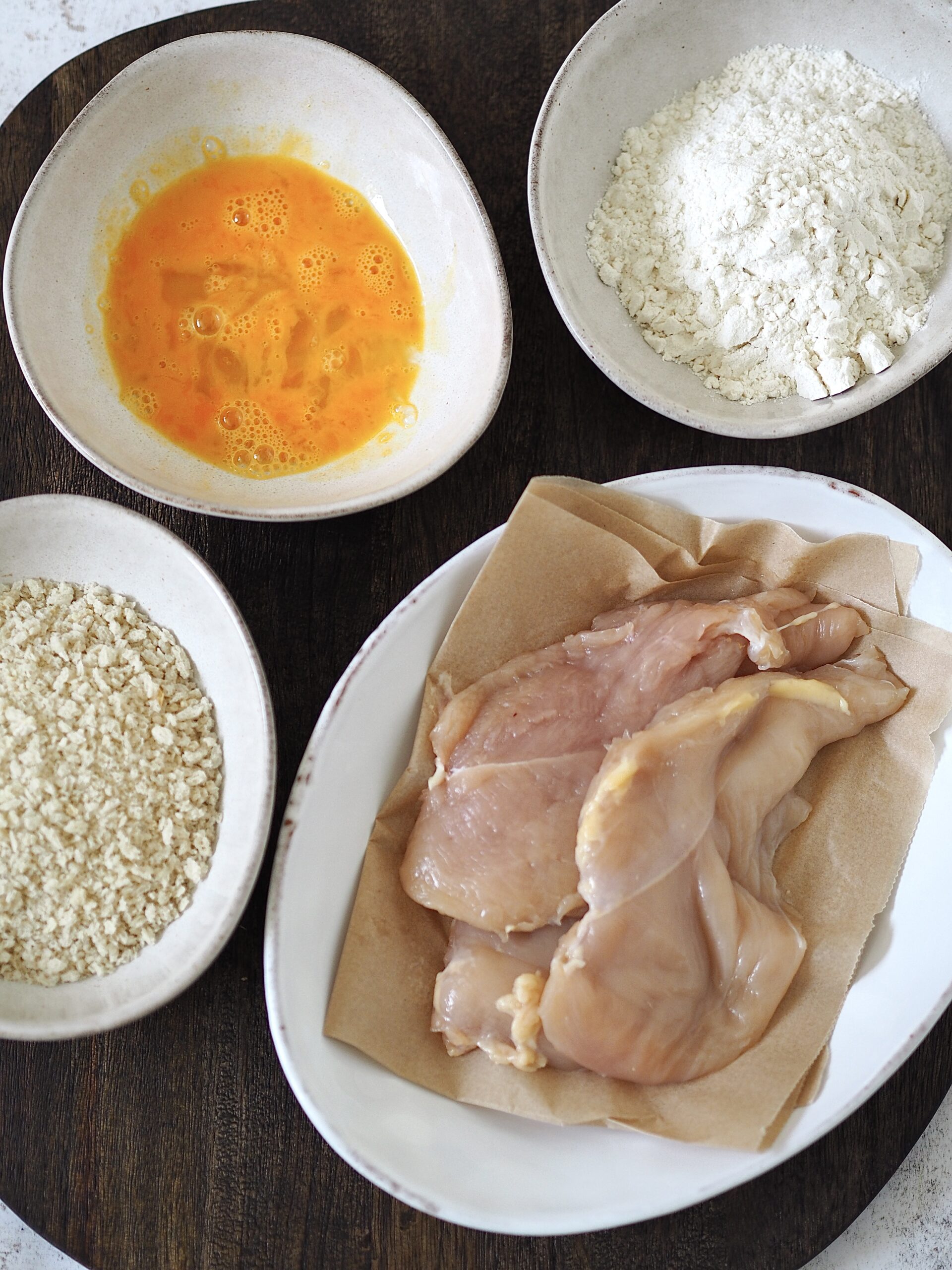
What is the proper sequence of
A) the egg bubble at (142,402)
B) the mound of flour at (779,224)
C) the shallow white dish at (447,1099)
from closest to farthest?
the shallow white dish at (447,1099) < the mound of flour at (779,224) < the egg bubble at (142,402)

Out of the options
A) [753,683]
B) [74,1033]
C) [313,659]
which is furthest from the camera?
[313,659]

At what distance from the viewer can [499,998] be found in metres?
1.40

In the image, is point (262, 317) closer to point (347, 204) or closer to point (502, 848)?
point (347, 204)

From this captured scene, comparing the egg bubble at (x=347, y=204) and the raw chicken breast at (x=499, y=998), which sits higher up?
the egg bubble at (x=347, y=204)

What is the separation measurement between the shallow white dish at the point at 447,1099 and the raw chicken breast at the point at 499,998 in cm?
11

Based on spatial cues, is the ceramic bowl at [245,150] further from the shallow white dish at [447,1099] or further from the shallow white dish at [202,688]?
the shallow white dish at [447,1099]

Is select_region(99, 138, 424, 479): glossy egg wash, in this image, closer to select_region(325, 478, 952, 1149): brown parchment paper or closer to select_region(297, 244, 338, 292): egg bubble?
select_region(297, 244, 338, 292): egg bubble

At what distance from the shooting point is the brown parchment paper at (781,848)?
4.63 ft

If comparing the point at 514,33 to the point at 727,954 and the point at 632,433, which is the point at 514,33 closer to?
the point at 632,433

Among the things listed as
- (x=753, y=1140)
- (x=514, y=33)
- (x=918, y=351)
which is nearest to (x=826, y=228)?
(x=918, y=351)

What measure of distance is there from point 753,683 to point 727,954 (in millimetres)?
386

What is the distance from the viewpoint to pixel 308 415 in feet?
5.27

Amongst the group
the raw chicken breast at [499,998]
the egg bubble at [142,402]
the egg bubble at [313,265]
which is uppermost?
the egg bubble at [313,265]

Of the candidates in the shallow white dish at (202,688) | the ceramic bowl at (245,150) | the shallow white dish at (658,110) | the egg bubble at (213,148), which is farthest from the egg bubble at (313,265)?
the shallow white dish at (202,688)
